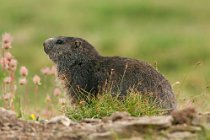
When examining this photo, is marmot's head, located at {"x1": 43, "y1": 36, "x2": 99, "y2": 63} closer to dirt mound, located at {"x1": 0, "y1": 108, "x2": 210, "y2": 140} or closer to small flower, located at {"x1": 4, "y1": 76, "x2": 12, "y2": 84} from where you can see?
small flower, located at {"x1": 4, "y1": 76, "x2": 12, "y2": 84}

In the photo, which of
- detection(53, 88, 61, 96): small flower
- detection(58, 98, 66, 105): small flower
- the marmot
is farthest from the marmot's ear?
detection(58, 98, 66, 105): small flower

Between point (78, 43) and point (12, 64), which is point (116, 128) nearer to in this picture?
point (12, 64)

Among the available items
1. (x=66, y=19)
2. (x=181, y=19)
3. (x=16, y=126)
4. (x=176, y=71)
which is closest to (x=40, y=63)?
(x=176, y=71)

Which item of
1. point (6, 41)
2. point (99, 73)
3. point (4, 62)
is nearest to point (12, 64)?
point (4, 62)

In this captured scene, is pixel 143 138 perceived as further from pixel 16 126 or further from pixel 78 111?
pixel 78 111

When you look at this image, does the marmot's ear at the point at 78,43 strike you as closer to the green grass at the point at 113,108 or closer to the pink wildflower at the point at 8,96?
the pink wildflower at the point at 8,96

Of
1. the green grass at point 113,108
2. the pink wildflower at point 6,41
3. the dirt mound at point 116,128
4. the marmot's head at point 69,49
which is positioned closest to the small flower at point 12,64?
the pink wildflower at point 6,41
